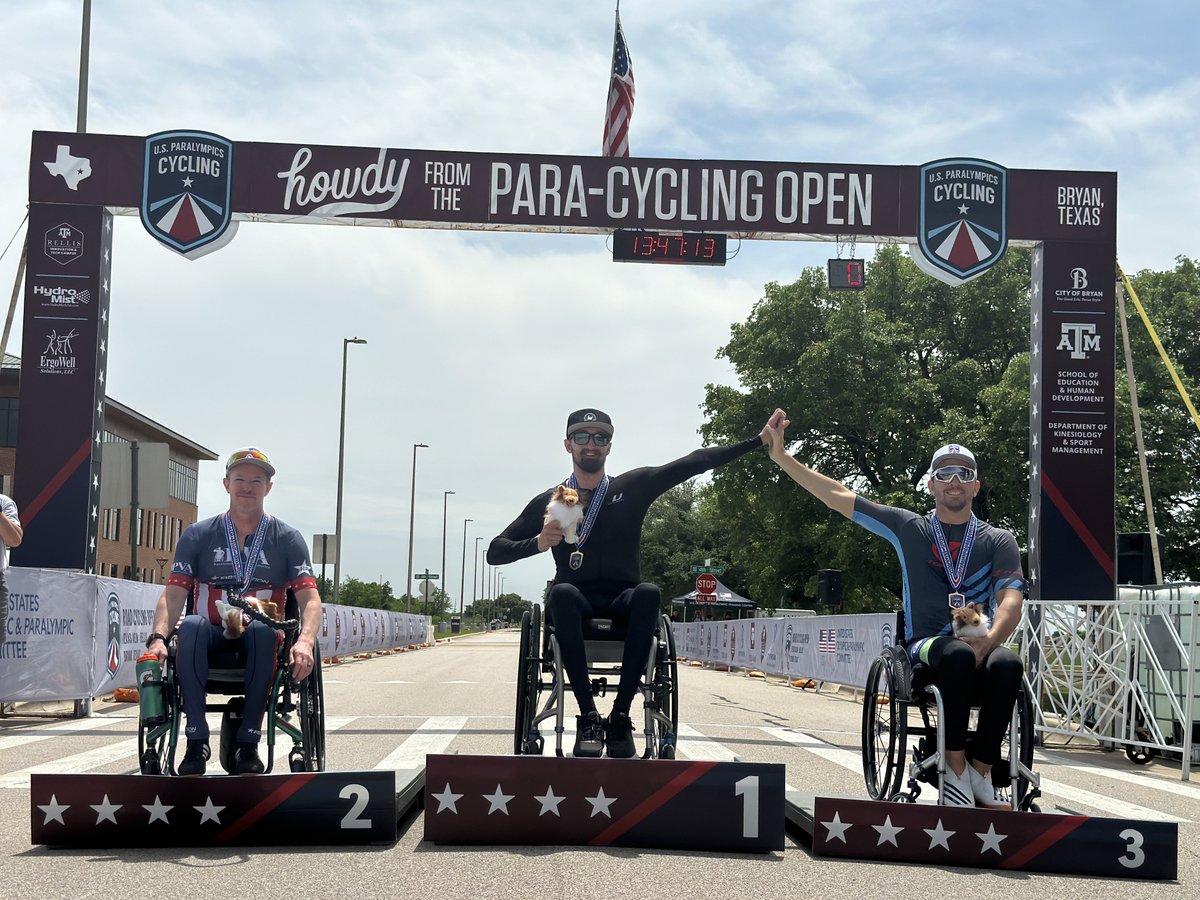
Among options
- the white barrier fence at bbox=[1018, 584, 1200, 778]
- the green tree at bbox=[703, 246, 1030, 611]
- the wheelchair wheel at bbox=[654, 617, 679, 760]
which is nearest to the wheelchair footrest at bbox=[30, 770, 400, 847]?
the wheelchair wheel at bbox=[654, 617, 679, 760]

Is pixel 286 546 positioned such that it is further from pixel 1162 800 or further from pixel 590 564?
pixel 1162 800

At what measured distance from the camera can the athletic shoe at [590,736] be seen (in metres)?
6.25

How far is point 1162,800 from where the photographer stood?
866 cm

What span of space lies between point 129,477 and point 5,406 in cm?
5683

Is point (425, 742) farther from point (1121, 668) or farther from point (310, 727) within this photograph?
point (1121, 668)

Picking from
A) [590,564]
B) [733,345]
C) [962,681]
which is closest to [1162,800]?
[962,681]

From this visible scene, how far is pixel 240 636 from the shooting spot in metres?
6.02

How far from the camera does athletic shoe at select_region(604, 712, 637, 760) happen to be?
6.27 meters

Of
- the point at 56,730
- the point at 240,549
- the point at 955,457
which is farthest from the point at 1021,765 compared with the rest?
the point at 56,730

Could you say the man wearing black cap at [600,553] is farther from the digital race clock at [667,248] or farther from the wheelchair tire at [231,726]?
the digital race clock at [667,248]

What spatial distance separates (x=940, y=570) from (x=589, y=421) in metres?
2.00

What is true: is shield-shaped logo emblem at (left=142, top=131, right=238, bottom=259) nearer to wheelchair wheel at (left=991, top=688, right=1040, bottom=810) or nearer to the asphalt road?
the asphalt road

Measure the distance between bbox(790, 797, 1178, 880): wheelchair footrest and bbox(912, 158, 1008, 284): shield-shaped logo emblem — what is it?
10.1 metres

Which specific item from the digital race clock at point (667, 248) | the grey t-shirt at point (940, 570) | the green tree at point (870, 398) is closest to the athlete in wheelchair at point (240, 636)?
the grey t-shirt at point (940, 570)
